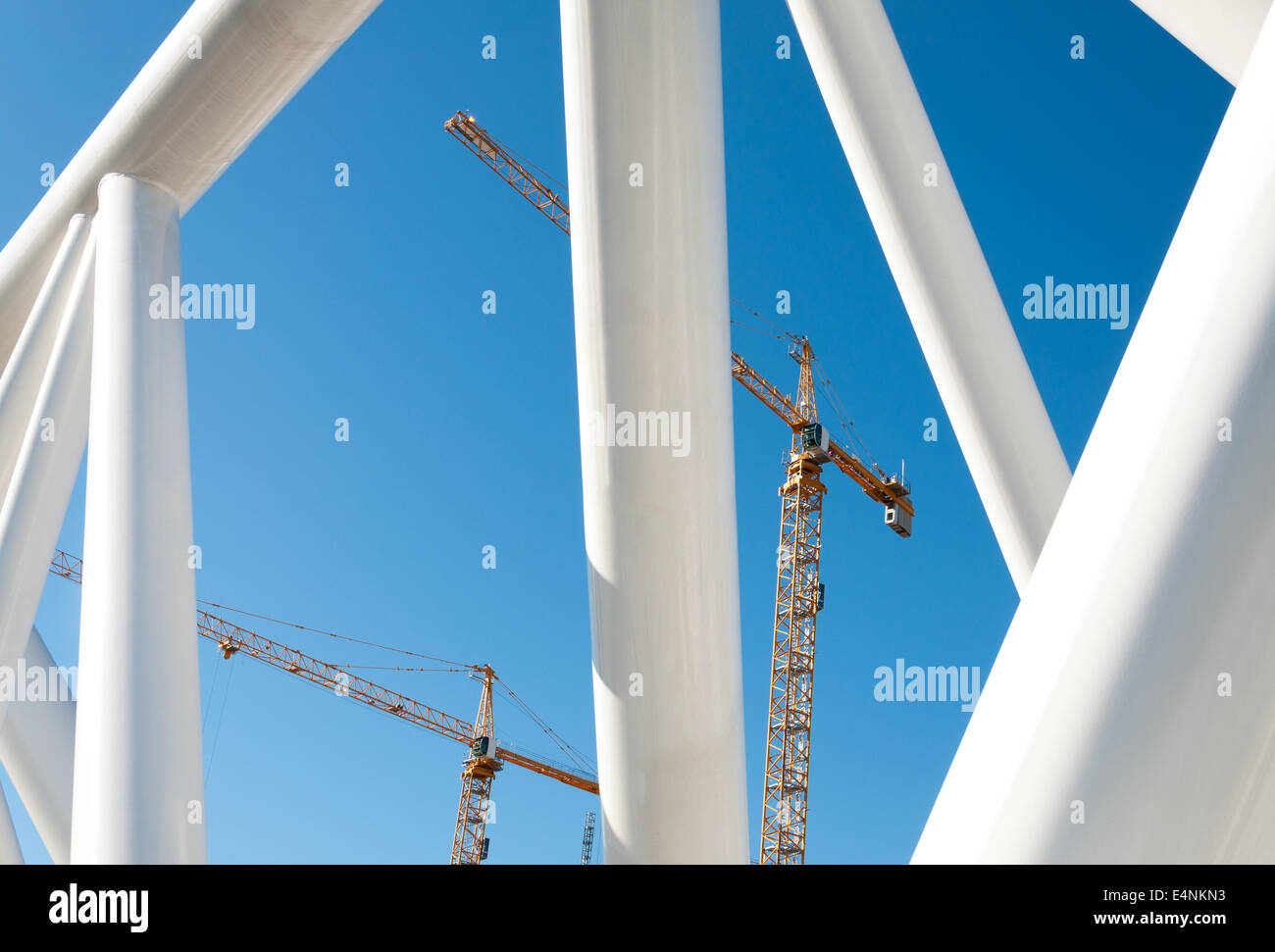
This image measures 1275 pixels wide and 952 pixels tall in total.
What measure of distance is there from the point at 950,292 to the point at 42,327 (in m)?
9.46

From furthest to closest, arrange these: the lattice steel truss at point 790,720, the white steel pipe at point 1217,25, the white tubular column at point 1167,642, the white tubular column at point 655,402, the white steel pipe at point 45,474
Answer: the lattice steel truss at point 790,720 < the white steel pipe at point 45,474 < the white tubular column at point 655,402 < the white steel pipe at point 1217,25 < the white tubular column at point 1167,642

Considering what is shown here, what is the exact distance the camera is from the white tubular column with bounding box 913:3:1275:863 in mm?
2186

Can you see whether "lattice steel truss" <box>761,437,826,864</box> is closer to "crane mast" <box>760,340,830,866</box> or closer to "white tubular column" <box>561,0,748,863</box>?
"crane mast" <box>760,340,830,866</box>

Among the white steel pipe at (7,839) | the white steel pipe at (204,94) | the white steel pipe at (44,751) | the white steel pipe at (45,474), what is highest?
the white steel pipe at (204,94)

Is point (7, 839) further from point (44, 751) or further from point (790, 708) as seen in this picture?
point (790, 708)

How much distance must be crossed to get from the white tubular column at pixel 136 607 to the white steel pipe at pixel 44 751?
620 centimetres

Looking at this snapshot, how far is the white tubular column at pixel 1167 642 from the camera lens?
7.17 feet

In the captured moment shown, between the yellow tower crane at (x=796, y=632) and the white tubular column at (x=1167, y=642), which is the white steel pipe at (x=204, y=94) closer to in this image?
the white tubular column at (x=1167, y=642)

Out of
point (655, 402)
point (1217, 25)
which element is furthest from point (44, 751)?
point (1217, 25)

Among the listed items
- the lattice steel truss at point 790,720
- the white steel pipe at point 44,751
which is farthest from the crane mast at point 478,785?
the white steel pipe at point 44,751

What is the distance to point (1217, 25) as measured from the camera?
6.84m
